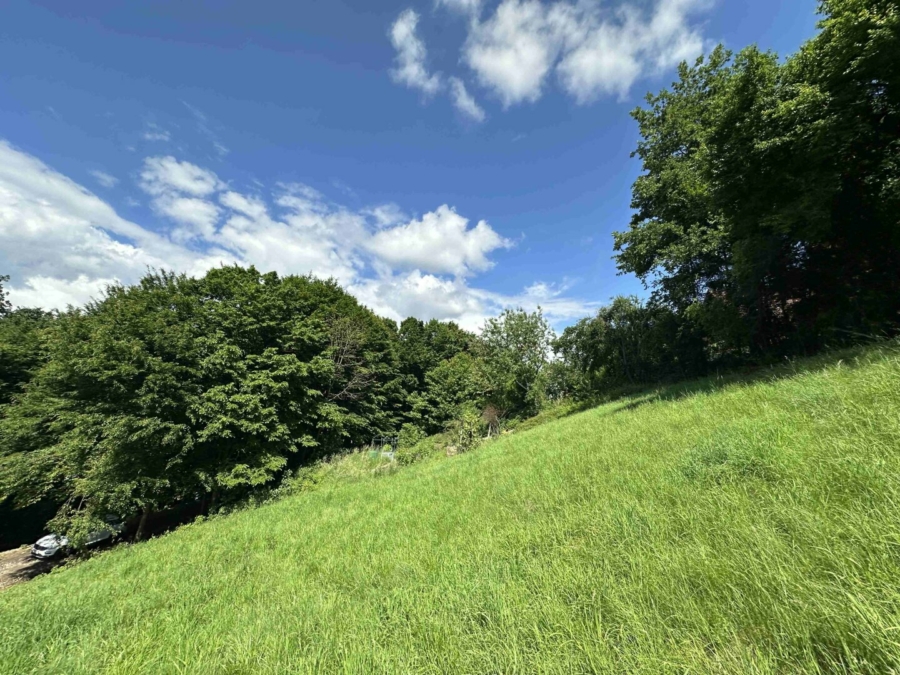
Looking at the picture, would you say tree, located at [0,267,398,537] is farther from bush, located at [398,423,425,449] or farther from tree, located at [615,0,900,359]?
tree, located at [615,0,900,359]

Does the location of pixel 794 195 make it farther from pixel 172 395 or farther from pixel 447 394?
pixel 447 394

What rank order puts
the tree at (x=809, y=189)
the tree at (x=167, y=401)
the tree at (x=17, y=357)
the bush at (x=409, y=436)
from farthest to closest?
the bush at (x=409, y=436) → the tree at (x=17, y=357) → the tree at (x=167, y=401) → the tree at (x=809, y=189)

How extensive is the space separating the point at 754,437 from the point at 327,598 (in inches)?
192

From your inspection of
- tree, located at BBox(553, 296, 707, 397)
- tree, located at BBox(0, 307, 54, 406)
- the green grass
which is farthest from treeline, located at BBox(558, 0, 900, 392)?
tree, located at BBox(0, 307, 54, 406)

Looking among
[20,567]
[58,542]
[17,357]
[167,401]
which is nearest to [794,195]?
[167,401]

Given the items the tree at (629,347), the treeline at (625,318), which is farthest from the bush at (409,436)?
the tree at (629,347)

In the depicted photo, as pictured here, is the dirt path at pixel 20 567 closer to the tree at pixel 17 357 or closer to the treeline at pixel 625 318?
the treeline at pixel 625 318

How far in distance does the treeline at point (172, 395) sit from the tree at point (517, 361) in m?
12.4

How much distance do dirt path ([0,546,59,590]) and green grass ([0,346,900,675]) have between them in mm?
14519

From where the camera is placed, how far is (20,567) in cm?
1411

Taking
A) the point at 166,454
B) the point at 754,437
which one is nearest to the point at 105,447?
the point at 166,454

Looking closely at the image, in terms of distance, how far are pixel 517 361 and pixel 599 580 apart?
2714 cm

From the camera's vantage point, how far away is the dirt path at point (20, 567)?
1277 cm

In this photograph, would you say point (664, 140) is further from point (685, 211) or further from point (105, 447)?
point (105, 447)
